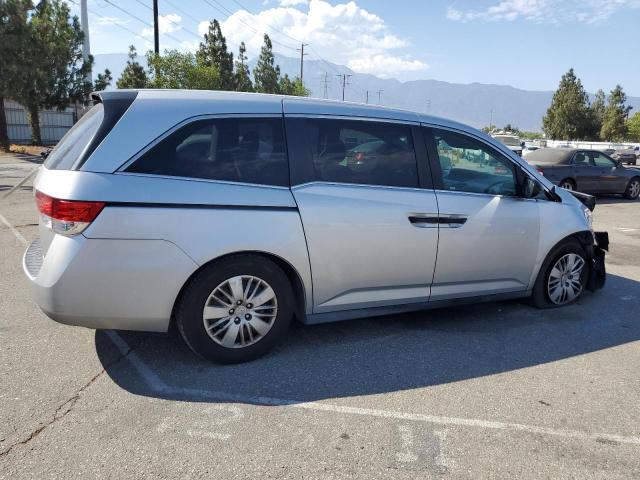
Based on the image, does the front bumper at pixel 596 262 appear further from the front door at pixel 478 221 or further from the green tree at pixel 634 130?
the green tree at pixel 634 130

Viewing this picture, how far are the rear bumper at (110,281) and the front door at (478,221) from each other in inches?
83.6

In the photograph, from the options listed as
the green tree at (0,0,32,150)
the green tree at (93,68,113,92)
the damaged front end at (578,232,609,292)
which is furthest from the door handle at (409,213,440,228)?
the green tree at (93,68,113,92)

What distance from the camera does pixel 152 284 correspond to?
3301 millimetres

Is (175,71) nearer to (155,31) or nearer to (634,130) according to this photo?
(155,31)

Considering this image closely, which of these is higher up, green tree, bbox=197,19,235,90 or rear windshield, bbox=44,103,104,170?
green tree, bbox=197,19,235,90

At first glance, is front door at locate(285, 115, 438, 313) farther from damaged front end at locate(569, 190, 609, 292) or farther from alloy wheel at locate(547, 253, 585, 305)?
damaged front end at locate(569, 190, 609, 292)

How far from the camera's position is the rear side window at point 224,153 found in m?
3.36

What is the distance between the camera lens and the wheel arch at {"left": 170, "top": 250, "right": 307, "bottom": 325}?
135 inches

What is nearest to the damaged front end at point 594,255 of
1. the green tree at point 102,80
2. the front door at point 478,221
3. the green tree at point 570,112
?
the front door at point 478,221

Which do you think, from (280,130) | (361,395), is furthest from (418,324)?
(280,130)

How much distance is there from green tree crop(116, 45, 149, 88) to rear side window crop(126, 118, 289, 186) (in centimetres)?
3349

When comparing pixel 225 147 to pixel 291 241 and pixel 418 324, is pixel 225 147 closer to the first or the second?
pixel 291 241

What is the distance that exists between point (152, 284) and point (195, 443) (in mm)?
1052

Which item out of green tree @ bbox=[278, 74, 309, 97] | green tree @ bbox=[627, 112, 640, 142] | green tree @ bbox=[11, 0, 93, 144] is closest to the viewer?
green tree @ bbox=[11, 0, 93, 144]
